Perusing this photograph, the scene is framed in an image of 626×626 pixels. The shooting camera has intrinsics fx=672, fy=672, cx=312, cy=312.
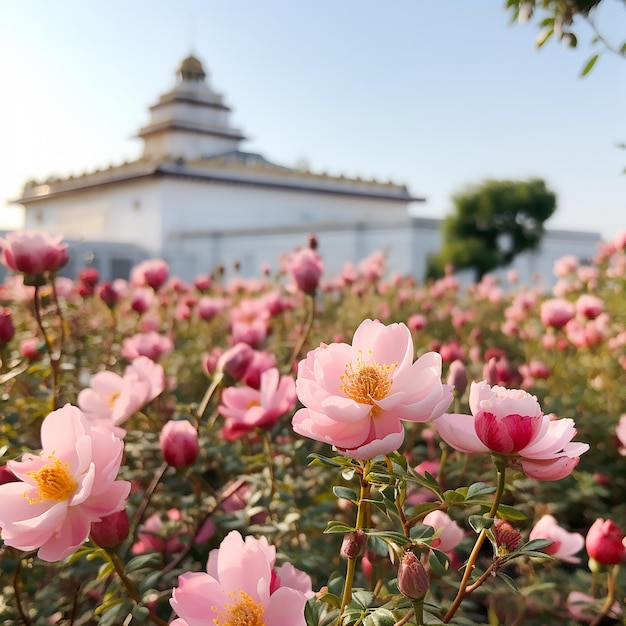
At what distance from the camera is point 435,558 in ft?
1.90

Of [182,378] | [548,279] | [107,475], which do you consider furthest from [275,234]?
[107,475]

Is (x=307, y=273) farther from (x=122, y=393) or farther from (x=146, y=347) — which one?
(x=122, y=393)

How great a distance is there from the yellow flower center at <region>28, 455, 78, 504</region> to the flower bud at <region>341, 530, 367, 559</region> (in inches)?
9.9

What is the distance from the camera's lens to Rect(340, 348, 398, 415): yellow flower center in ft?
1.81

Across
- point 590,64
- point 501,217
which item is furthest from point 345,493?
point 501,217

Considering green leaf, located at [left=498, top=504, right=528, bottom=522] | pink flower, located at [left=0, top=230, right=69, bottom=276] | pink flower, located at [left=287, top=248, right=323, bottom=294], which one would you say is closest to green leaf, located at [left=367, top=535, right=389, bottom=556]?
green leaf, located at [left=498, top=504, right=528, bottom=522]

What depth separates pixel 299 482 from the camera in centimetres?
111

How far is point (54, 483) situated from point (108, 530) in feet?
0.21

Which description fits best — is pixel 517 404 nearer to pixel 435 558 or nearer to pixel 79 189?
pixel 435 558

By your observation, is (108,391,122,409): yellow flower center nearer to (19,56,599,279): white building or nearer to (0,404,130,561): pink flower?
(0,404,130,561): pink flower

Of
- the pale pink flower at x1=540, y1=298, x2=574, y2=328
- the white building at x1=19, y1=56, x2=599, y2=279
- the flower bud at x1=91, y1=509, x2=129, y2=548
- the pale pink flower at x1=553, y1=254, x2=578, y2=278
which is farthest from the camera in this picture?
the white building at x1=19, y1=56, x2=599, y2=279

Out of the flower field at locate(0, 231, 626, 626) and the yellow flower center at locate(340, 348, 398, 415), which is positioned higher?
the yellow flower center at locate(340, 348, 398, 415)

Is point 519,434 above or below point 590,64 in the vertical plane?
below

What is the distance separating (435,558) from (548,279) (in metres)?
13.2
